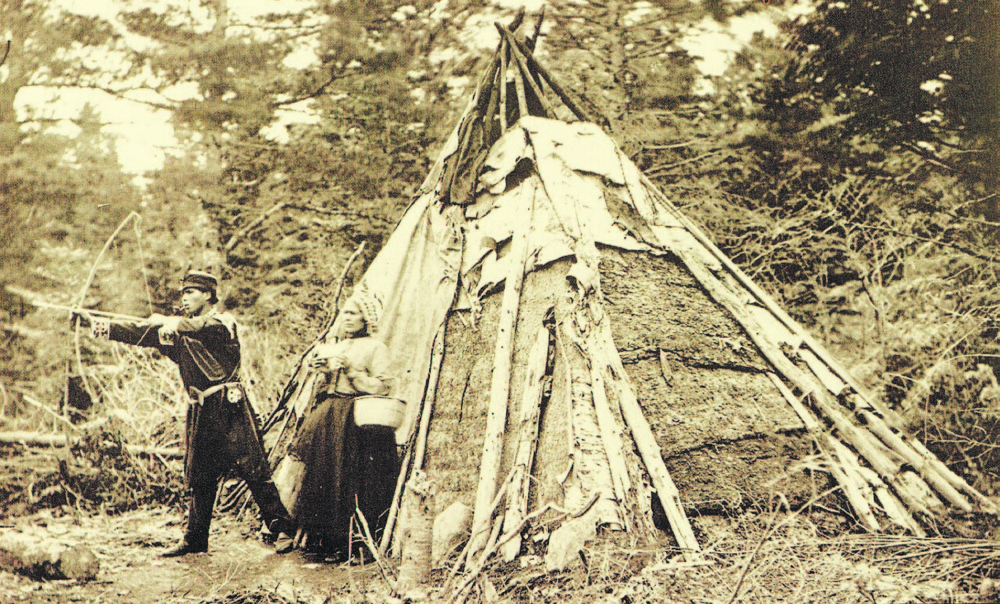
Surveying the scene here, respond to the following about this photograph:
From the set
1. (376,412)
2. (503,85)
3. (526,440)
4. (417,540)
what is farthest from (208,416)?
(503,85)

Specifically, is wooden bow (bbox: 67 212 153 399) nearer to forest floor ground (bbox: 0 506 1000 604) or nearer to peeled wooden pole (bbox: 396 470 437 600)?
forest floor ground (bbox: 0 506 1000 604)

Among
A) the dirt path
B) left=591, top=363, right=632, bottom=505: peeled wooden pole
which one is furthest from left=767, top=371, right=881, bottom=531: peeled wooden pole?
the dirt path

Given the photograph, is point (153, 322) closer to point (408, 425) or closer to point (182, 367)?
point (182, 367)

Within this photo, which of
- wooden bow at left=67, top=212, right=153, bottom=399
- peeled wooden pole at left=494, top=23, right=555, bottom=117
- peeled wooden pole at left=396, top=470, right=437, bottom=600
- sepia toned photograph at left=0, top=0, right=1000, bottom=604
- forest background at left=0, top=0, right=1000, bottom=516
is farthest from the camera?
peeled wooden pole at left=494, top=23, right=555, bottom=117

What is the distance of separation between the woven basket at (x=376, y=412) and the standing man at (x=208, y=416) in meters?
0.52

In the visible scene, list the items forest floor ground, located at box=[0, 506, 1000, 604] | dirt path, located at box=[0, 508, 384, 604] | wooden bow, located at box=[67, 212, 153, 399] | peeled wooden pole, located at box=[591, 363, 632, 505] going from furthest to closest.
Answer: wooden bow, located at box=[67, 212, 153, 399] < dirt path, located at box=[0, 508, 384, 604] < peeled wooden pole, located at box=[591, 363, 632, 505] < forest floor ground, located at box=[0, 506, 1000, 604]

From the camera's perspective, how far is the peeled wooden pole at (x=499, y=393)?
116 inches

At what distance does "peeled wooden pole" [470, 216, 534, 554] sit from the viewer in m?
2.96

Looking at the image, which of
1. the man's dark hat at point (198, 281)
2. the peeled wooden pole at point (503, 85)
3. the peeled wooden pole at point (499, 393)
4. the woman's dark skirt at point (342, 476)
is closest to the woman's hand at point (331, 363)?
the woman's dark skirt at point (342, 476)

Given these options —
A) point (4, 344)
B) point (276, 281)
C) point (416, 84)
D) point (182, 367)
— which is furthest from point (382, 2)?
point (4, 344)

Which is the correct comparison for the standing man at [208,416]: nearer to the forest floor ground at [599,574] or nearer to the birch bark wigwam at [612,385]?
the forest floor ground at [599,574]

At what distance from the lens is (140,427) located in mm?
4242

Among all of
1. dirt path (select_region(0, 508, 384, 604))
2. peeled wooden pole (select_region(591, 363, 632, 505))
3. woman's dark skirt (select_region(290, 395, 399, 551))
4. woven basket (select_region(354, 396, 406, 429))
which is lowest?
dirt path (select_region(0, 508, 384, 604))

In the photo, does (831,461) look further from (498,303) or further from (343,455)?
(343,455)
